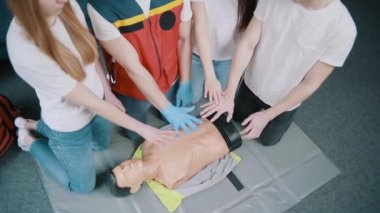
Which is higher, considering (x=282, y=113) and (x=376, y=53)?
(x=282, y=113)

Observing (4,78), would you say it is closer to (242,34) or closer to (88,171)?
(88,171)

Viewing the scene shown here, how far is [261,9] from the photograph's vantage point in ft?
3.83

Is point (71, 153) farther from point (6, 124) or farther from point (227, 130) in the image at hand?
point (227, 130)

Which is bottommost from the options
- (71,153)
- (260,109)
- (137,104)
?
(260,109)

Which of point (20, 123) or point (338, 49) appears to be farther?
point (20, 123)

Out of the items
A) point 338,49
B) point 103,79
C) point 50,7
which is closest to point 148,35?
point 103,79

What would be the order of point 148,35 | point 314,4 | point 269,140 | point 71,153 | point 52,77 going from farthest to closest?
1. point 269,140
2. point 71,153
3. point 148,35
4. point 314,4
5. point 52,77

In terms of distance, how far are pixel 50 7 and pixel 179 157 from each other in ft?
2.62

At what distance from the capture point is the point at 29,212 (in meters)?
1.40

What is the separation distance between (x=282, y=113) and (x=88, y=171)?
0.82 m

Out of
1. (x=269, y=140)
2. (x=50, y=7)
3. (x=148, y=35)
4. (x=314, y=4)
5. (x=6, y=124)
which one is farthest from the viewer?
(x=269, y=140)

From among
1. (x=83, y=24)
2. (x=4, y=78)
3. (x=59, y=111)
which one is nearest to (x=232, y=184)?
(x=59, y=111)

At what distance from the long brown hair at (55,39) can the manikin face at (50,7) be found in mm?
14

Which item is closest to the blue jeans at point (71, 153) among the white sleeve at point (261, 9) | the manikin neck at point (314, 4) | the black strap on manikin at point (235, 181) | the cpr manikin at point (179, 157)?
the cpr manikin at point (179, 157)
